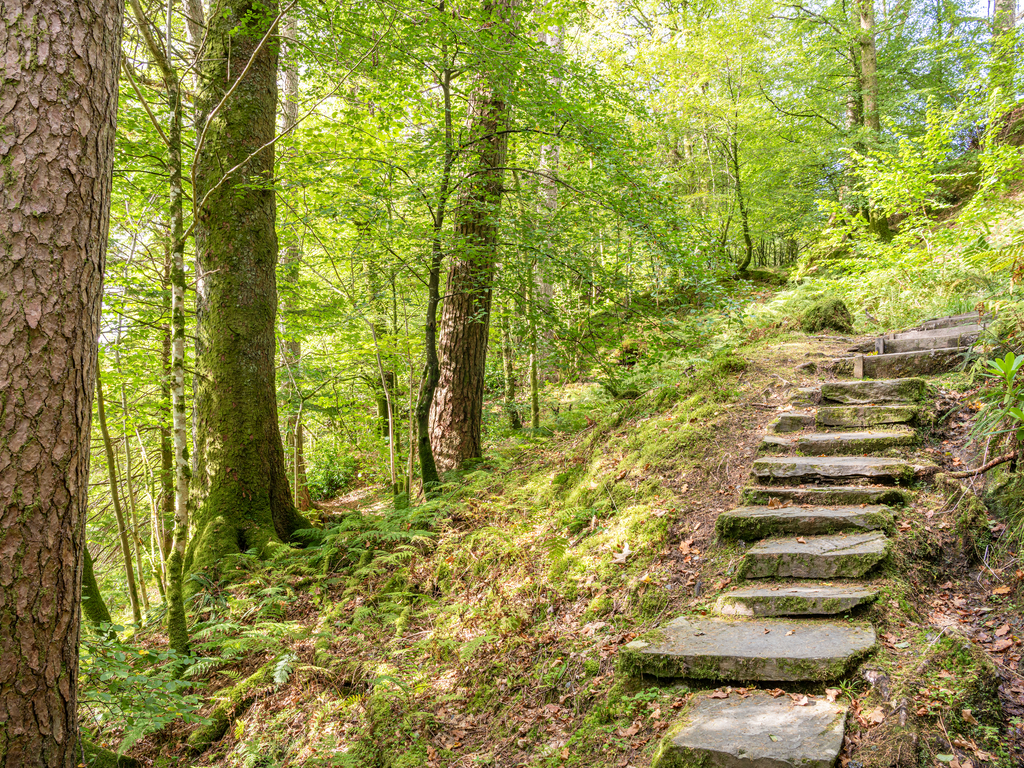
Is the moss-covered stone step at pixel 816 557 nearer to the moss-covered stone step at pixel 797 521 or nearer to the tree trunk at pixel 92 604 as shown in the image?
the moss-covered stone step at pixel 797 521

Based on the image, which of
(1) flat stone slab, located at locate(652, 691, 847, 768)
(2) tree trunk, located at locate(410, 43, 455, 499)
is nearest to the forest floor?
(1) flat stone slab, located at locate(652, 691, 847, 768)

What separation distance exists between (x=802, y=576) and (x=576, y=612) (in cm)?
152

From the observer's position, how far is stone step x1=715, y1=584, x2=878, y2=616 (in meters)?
2.84

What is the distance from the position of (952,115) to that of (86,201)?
1005cm

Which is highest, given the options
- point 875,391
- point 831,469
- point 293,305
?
point 293,305

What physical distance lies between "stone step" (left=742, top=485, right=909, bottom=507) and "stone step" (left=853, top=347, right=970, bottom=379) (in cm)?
191

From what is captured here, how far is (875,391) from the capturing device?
184 inches

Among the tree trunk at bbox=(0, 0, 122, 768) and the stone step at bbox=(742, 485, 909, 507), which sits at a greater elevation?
the tree trunk at bbox=(0, 0, 122, 768)

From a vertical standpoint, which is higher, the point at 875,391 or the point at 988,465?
the point at 875,391

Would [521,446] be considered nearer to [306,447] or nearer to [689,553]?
[689,553]

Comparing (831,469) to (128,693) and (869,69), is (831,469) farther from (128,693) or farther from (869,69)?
(869,69)

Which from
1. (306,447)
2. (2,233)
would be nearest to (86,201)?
(2,233)

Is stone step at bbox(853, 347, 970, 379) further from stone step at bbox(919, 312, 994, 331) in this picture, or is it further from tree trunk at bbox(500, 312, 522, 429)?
tree trunk at bbox(500, 312, 522, 429)

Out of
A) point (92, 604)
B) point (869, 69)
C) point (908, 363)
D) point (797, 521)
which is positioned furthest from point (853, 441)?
point (869, 69)
